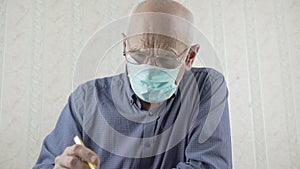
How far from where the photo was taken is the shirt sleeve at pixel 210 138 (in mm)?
782

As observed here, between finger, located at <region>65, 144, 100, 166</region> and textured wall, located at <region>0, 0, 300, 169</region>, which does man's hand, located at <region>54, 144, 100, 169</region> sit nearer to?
finger, located at <region>65, 144, 100, 166</region>

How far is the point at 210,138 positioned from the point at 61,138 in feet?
1.19

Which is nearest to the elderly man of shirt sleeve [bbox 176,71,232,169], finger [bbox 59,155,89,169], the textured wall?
shirt sleeve [bbox 176,71,232,169]

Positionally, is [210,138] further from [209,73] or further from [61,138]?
[61,138]

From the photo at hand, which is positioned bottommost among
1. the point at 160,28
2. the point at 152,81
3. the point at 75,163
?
the point at 75,163

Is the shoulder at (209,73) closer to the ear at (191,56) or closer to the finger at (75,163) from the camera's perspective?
the ear at (191,56)

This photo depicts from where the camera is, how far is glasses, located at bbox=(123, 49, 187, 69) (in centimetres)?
76

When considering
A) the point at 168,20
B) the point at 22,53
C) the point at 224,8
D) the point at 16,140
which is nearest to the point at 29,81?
the point at 22,53

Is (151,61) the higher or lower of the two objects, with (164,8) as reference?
lower

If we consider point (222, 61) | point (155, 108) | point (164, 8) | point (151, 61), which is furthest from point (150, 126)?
point (222, 61)

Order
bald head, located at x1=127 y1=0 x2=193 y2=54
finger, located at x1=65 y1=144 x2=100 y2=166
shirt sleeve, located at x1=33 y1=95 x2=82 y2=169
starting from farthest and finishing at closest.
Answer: shirt sleeve, located at x1=33 y1=95 x2=82 y2=169 < bald head, located at x1=127 y1=0 x2=193 y2=54 < finger, located at x1=65 y1=144 x2=100 y2=166

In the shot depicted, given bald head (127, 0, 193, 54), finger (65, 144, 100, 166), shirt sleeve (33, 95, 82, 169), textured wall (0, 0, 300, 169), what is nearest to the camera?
finger (65, 144, 100, 166)

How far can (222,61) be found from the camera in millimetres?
2195

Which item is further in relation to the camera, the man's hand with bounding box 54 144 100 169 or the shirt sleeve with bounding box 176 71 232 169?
the shirt sleeve with bounding box 176 71 232 169
